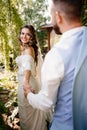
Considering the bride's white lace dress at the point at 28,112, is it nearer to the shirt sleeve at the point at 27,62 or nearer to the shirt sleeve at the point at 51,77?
the shirt sleeve at the point at 27,62

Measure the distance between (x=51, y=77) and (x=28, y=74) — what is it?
95.0 inches

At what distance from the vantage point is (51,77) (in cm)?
190

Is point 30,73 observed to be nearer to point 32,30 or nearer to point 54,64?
point 32,30

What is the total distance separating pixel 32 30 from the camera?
4.43 metres

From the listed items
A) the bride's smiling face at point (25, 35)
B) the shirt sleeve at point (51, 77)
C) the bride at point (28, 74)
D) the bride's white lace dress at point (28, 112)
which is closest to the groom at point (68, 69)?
the shirt sleeve at point (51, 77)

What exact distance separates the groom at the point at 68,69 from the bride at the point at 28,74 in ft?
7.33

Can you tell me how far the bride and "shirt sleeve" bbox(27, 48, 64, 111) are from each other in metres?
2.22

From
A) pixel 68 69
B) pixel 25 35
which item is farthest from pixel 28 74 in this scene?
pixel 68 69

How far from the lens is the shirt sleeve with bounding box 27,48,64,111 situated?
1891mm

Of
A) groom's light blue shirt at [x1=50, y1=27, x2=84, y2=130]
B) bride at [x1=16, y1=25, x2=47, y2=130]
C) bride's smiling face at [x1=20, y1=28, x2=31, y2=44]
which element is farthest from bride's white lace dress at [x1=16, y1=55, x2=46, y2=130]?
groom's light blue shirt at [x1=50, y1=27, x2=84, y2=130]

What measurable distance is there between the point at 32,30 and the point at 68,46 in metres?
2.54

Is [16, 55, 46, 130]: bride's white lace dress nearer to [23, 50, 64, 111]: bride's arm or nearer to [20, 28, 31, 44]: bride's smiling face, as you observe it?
[20, 28, 31, 44]: bride's smiling face

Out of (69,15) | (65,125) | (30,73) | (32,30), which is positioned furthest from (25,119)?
(69,15)

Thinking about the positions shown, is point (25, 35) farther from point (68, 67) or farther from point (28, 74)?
point (68, 67)
